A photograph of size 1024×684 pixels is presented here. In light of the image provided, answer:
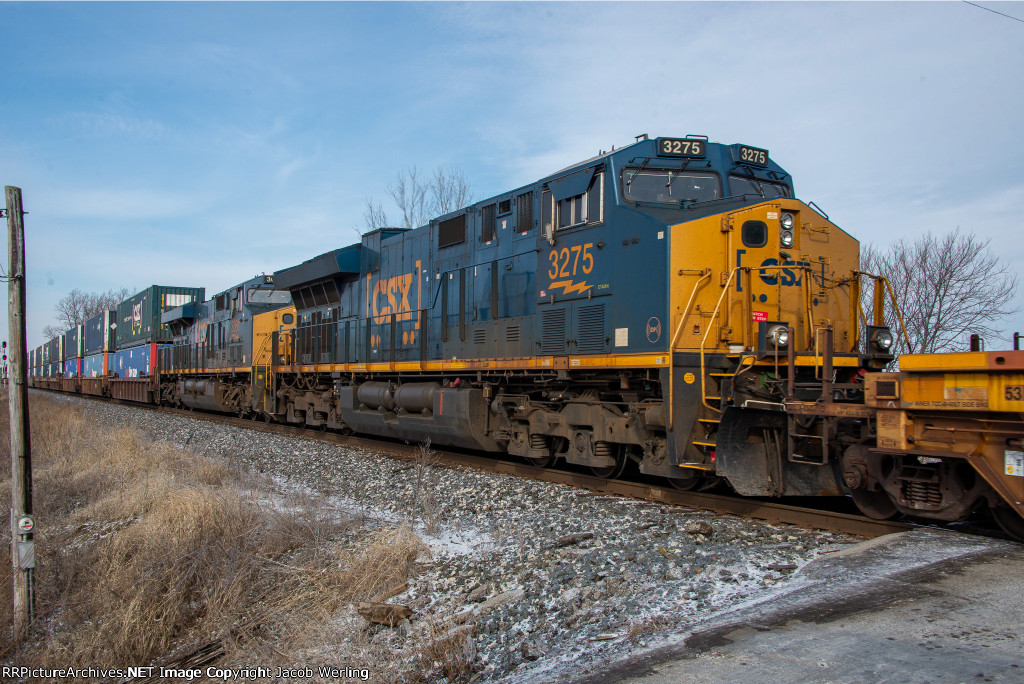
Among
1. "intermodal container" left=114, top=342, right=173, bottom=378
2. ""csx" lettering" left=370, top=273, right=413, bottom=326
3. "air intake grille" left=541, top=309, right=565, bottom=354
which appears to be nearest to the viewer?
"air intake grille" left=541, top=309, right=565, bottom=354

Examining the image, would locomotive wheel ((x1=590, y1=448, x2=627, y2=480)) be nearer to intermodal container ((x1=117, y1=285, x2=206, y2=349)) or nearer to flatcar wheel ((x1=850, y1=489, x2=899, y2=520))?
flatcar wheel ((x1=850, y1=489, x2=899, y2=520))

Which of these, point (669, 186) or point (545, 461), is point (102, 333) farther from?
point (669, 186)

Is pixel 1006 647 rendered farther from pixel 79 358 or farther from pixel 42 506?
pixel 79 358

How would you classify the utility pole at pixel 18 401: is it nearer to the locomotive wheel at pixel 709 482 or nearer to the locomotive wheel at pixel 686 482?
the locomotive wheel at pixel 686 482

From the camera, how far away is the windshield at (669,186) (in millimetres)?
8062

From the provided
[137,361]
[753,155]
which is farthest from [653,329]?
[137,361]

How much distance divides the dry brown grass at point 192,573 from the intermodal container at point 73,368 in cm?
3706

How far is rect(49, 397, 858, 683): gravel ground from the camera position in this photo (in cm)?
412

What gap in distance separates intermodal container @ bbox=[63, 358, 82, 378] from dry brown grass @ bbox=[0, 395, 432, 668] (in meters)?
37.1

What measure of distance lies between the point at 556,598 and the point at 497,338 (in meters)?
5.77

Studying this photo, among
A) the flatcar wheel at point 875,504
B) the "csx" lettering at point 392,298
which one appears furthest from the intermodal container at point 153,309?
the flatcar wheel at point 875,504

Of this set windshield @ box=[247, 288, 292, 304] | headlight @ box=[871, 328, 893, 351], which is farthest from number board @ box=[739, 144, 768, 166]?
windshield @ box=[247, 288, 292, 304]

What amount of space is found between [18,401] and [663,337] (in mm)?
5997

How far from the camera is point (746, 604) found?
13.9 feet
